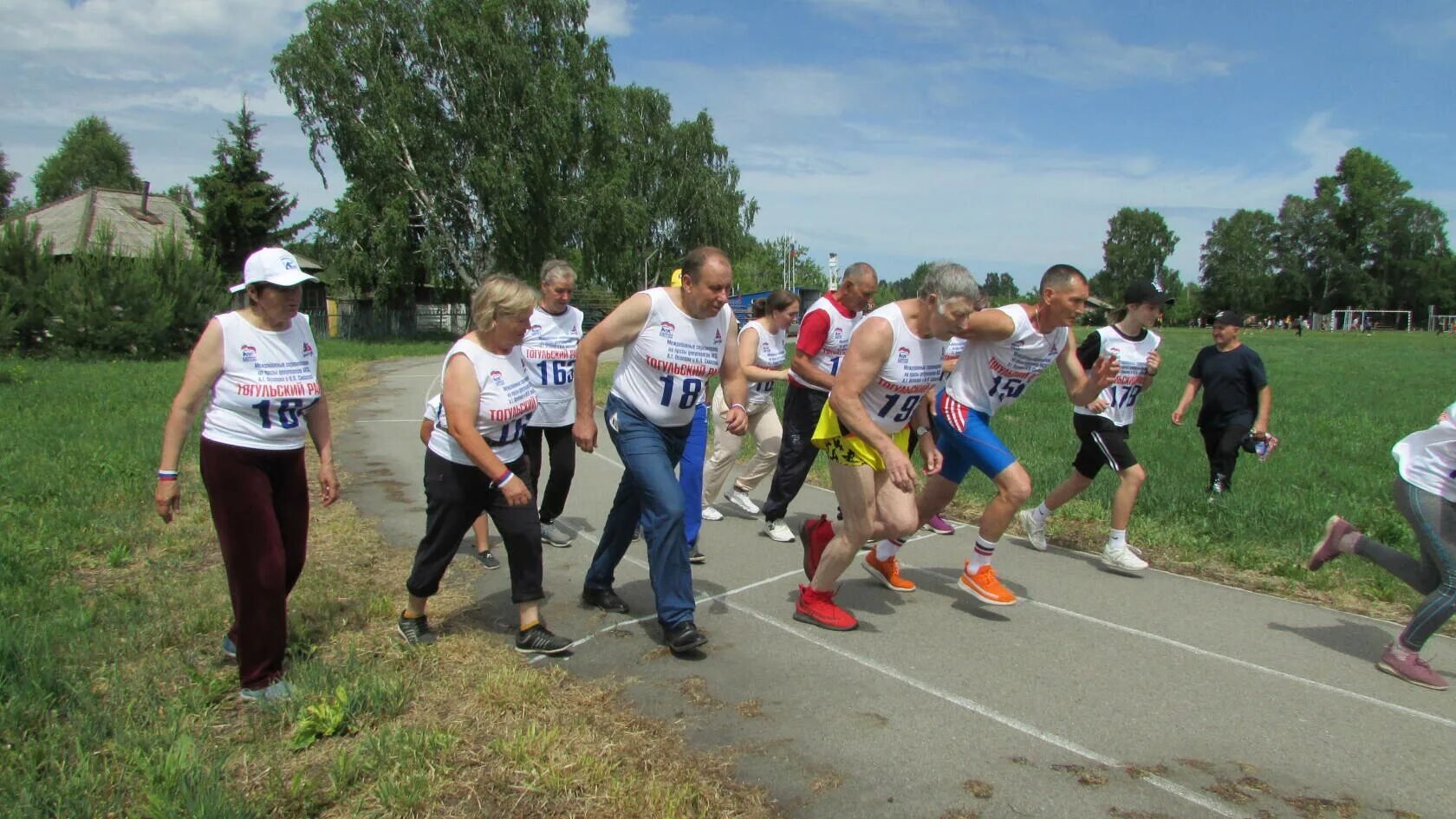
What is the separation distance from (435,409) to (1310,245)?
410 ft

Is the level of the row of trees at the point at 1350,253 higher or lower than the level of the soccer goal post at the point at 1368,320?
higher

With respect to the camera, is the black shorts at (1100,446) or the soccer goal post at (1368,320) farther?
the soccer goal post at (1368,320)

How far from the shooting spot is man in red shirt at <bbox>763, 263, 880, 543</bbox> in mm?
6191

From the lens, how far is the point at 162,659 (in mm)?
4301

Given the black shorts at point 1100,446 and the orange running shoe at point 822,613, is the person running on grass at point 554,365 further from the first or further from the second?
the black shorts at point 1100,446

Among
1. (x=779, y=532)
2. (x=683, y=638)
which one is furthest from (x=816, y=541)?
(x=779, y=532)

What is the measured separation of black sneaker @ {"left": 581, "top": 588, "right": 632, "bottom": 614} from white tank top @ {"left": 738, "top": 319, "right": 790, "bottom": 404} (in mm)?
2585

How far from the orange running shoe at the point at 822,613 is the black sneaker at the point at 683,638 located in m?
0.79

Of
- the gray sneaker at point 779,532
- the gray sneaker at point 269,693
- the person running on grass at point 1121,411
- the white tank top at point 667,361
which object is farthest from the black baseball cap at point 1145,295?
the gray sneaker at point 269,693

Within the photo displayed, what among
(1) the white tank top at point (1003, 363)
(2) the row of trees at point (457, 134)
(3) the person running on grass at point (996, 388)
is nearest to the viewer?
(3) the person running on grass at point (996, 388)

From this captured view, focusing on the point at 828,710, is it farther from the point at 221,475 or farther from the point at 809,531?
the point at 221,475

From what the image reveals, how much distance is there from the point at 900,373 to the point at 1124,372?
100 inches

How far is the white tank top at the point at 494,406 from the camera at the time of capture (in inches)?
170

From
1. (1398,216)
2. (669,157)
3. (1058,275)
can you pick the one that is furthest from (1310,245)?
(1058,275)
